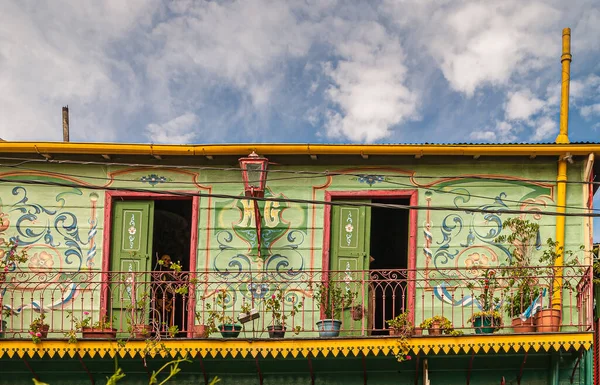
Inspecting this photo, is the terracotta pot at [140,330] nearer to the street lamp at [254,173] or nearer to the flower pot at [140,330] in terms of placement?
the flower pot at [140,330]

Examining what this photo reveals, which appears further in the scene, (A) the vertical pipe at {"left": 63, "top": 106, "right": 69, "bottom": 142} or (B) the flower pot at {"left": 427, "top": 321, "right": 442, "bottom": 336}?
(A) the vertical pipe at {"left": 63, "top": 106, "right": 69, "bottom": 142}

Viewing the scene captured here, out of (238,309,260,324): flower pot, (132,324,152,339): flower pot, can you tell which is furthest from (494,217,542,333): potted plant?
(132,324,152,339): flower pot

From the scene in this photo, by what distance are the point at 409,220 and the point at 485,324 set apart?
1.91 meters

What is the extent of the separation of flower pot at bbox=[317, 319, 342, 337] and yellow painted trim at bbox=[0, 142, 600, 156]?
2.48m

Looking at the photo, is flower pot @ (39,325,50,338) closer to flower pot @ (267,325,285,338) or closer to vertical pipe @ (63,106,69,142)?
flower pot @ (267,325,285,338)

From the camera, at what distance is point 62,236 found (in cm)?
1327

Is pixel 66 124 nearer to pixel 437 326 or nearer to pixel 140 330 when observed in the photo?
pixel 140 330

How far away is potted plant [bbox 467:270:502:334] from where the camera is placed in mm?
11879

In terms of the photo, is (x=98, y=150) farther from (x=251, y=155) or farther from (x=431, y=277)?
(x=431, y=277)

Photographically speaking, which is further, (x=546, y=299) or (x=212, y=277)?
(x=212, y=277)

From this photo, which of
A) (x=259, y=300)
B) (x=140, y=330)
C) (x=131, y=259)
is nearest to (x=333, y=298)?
(x=259, y=300)

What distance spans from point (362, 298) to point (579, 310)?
2.89m

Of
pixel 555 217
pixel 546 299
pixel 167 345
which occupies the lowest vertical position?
pixel 167 345

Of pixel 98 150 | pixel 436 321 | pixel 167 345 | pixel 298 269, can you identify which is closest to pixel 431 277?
pixel 436 321
